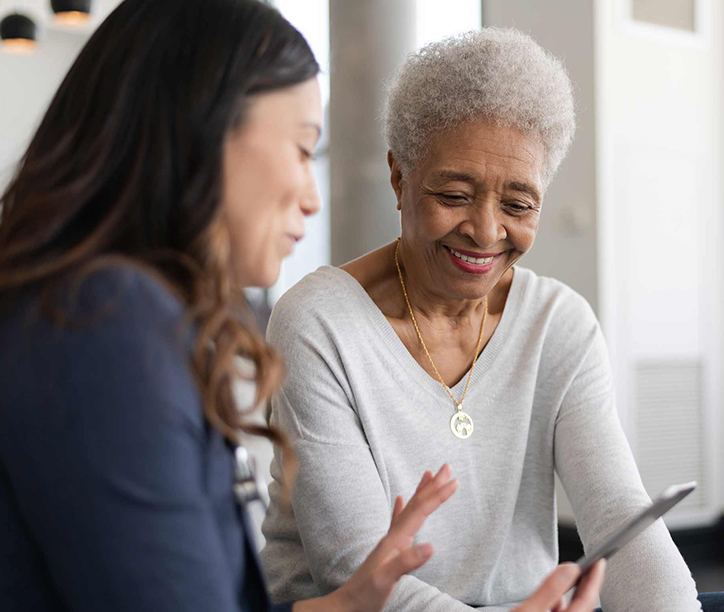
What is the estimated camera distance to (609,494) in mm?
1493

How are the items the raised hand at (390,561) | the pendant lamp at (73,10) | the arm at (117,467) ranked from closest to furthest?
the arm at (117,467), the raised hand at (390,561), the pendant lamp at (73,10)

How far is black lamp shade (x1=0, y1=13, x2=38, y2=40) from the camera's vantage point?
3988 millimetres

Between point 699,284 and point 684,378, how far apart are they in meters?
0.46

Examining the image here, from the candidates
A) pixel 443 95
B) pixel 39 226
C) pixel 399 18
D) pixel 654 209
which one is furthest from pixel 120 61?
pixel 654 209

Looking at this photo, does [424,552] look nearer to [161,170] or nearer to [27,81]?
[161,170]

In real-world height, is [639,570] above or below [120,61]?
below

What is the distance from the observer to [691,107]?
160 inches

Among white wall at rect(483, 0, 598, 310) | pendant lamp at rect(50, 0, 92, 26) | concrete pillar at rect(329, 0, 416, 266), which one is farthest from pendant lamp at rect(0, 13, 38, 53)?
white wall at rect(483, 0, 598, 310)

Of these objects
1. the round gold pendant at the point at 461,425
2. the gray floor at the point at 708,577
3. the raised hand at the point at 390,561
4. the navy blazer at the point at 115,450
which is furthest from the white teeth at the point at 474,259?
the gray floor at the point at 708,577

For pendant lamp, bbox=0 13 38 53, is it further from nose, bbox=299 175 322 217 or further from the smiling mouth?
nose, bbox=299 175 322 217

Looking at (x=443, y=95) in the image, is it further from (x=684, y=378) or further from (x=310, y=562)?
(x=684, y=378)

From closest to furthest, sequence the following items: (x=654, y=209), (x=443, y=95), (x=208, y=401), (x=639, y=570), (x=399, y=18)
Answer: (x=208, y=401)
(x=639, y=570)
(x=443, y=95)
(x=399, y=18)
(x=654, y=209)

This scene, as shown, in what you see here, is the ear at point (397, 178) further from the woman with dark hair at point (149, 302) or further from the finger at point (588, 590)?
the finger at point (588, 590)

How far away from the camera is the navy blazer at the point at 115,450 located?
0.69 meters
